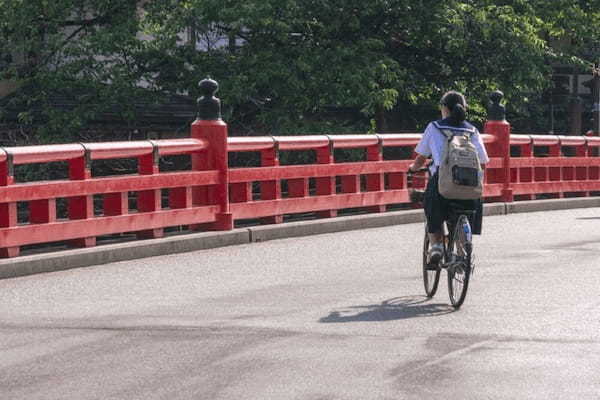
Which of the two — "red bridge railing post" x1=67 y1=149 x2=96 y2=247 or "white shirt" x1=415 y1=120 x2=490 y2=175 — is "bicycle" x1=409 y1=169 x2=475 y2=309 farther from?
"red bridge railing post" x1=67 y1=149 x2=96 y2=247

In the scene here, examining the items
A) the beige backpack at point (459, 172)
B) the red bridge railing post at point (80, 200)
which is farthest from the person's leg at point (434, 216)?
the red bridge railing post at point (80, 200)

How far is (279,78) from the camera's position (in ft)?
81.5

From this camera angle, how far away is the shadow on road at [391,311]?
30.4 feet

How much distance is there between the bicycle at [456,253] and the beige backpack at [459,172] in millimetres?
197

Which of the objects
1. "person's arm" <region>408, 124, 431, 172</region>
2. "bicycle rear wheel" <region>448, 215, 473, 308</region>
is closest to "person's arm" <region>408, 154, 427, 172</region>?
"person's arm" <region>408, 124, 431, 172</region>

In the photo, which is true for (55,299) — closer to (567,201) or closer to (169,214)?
(169,214)

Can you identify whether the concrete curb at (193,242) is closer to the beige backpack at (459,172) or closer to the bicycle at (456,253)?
the bicycle at (456,253)

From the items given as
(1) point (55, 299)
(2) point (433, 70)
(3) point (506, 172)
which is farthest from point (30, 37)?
(1) point (55, 299)

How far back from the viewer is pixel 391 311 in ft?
31.6

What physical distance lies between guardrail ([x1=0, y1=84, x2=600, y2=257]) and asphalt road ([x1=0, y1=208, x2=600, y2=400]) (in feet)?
1.83

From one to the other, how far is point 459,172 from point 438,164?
0.31 metres

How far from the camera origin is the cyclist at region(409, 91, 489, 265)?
9.97m

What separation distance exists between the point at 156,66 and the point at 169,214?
12.2m

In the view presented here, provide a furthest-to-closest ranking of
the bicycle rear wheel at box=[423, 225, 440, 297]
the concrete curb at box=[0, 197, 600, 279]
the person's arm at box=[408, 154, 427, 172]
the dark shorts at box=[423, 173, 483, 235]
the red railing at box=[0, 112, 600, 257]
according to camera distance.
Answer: the red railing at box=[0, 112, 600, 257] → the concrete curb at box=[0, 197, 600, 279] → the bicycle rear wheel at box=[423, 225, 440, 297] → the person's arm at box=[408, 154, 427, 172] → the dark shorts at box=[423, 173, 483, 235]
